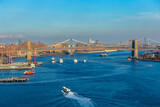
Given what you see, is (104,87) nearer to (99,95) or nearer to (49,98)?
(99,95)

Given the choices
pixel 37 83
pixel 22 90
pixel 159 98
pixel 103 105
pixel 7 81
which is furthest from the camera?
pixel 7 81

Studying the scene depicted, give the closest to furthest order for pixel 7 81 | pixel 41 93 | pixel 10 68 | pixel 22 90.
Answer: pixel 41 93 → pixel 22 90 → pixel 7 81 → pixel 10 68

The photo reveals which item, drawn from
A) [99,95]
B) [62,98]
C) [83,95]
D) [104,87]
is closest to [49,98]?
[62,98]

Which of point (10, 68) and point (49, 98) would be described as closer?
point (49, 98)

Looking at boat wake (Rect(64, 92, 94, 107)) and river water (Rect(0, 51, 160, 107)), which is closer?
boat wake (Rect(64, 92, 94, 107))

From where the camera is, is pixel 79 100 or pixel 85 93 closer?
pixel 79 100

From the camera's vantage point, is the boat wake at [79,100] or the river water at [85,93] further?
the river water at [85,93]
